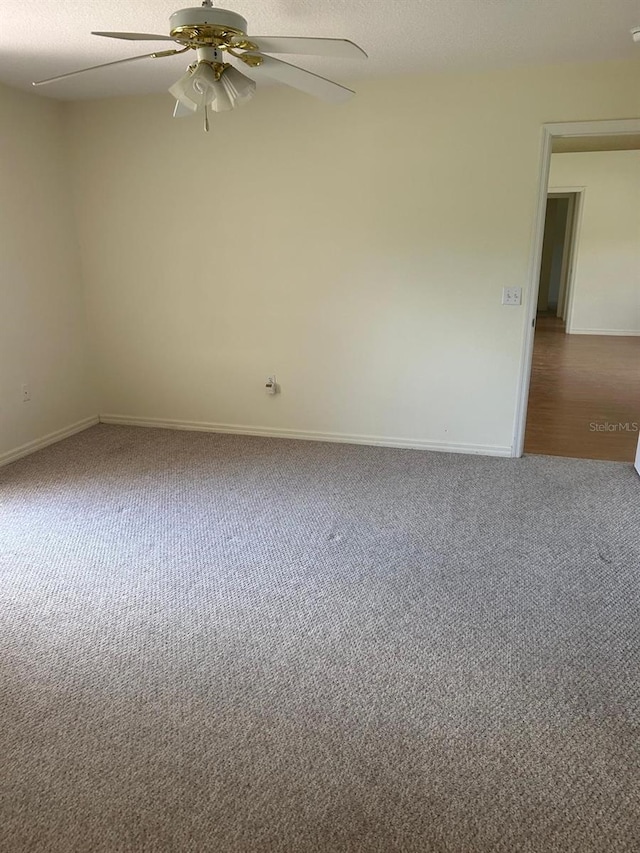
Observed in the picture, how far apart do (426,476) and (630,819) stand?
93.1 inches

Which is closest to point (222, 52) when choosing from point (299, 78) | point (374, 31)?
point (299, 78)

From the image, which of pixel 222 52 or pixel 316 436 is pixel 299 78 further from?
pixel 316 436

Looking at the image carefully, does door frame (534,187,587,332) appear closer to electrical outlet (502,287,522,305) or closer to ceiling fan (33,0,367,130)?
electrical outlet (502,287,522,305)

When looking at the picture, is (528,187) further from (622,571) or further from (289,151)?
(622,571)

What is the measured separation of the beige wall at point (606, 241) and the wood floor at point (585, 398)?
51cm

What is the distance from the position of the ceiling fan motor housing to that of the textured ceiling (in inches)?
30.7

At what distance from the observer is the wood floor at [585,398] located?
430cm

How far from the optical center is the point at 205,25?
1757 mm

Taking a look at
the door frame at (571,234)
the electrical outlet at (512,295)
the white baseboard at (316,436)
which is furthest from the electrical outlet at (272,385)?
the door frame at (571,234)

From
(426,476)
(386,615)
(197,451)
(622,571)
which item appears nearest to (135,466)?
(197,451)

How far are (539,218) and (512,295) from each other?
489 millimetres

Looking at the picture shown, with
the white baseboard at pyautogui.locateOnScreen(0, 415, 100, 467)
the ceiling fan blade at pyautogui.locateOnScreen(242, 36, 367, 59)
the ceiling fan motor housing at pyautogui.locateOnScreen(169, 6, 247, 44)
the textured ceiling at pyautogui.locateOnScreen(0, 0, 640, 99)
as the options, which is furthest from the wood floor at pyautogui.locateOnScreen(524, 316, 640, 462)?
the white baseboard at pyautogui.locateOnScreen(0, 415, 100, 467)

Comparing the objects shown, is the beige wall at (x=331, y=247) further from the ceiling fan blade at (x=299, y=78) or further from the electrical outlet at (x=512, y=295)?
the ceiling fan blade at (x=299, y=78)

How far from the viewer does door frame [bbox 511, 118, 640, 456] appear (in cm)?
343
